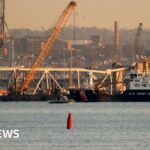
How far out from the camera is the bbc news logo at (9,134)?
258 ft

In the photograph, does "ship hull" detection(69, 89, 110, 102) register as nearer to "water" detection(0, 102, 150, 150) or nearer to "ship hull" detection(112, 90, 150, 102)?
"ship hull" detection(112, 90, 150, 102)

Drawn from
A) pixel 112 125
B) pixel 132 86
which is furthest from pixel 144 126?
pixel 132 86

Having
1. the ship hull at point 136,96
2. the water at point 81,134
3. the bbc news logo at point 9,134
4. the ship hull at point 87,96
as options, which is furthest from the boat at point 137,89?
the bbc news logo at point 9,134

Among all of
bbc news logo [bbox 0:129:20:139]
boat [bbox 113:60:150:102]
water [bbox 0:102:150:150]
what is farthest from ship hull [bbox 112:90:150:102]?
bbc news logo [bbox 0:129:20:139]

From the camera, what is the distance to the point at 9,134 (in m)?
81.5

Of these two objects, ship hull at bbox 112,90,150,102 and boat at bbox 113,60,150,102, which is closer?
ship hull at bbox 112,90,150,102

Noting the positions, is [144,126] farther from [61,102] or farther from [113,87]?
[113,87]

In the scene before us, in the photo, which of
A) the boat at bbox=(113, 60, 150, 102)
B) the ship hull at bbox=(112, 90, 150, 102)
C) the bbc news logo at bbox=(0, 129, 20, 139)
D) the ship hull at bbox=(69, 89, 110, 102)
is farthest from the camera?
the ship hull at bbox=(69, 89, 110, 102)

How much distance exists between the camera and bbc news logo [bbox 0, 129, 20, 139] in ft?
258

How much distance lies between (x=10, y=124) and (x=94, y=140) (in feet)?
63.7

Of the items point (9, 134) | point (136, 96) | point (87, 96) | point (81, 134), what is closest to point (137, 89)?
point (136, 96)

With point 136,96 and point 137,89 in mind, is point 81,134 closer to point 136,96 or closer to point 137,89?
point 136,96

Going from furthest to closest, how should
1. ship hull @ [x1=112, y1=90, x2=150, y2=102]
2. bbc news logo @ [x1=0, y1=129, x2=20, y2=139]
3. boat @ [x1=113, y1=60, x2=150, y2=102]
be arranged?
boat @ [x1=113, y1=60, x2=150, y2=102] → ship hull @ [x1=112, y1=90, x2=150, y2=102] → bbc news logo @ [x1=0, y1=129, x2=20, y2=139]

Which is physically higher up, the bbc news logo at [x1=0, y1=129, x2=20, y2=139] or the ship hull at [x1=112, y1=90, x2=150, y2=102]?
the ship hull at [x1=112, y1=90, x2=150, y2=102]
